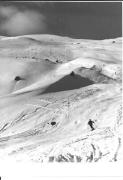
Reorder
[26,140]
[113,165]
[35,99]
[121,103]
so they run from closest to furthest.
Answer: [113,165], [26,140], [121,103], [35,99]

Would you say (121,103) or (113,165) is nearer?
(113,165)

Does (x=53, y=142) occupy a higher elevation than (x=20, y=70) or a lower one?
lower

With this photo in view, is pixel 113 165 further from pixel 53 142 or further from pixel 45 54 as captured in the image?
pixel 45 54

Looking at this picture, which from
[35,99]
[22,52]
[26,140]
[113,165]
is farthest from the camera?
[22,52]

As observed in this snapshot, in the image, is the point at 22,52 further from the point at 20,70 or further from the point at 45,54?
the point at 20,70

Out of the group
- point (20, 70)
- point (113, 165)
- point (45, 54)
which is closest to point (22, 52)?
point (45, 54)

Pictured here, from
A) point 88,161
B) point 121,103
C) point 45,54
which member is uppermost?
point 45,54
